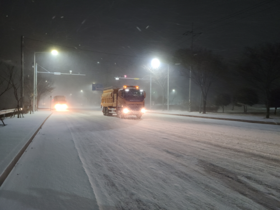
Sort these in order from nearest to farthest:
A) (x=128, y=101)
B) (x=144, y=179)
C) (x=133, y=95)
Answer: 1. (x=144, y=179)
2. (x=128, y=101)
3. (x=133, y=95)

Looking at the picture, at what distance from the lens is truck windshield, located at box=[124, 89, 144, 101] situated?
25.0 meters

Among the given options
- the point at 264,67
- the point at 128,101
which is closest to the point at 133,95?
the point at 128,101

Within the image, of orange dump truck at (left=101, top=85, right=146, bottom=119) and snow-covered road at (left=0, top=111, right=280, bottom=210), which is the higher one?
orange dump truck at (left=101, top=85, right=146, bottom=119)

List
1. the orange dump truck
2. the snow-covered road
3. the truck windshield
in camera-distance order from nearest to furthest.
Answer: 1. the snow-covered road
2. the orange dump truck
3. the truck windshield

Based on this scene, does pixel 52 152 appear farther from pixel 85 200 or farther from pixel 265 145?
pixel 265 145

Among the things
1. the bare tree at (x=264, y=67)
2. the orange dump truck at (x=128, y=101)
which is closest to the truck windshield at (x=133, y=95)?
the orange dump truck at (x=128, y=101)

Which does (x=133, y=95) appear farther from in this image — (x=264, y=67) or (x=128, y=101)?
(x=264, y=67)

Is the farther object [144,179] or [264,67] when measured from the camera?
[264,67]

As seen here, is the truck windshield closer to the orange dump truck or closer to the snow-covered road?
the orange dump truck

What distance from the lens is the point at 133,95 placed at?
82.9 feet

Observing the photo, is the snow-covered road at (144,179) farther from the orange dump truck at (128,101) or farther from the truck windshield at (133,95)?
the truck windshield at (133,95)

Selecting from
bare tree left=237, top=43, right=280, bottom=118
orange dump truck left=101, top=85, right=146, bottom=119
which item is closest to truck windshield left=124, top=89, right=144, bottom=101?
orange dump truck left=101, top=85, right=146, bottom=119

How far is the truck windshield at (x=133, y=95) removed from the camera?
25.0 m

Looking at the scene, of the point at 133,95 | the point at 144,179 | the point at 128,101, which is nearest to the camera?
the point at 144,179
